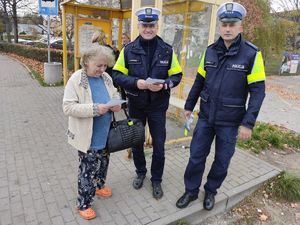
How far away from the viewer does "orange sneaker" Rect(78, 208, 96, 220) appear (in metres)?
2.69

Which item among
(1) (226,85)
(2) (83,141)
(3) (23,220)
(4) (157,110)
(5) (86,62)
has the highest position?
(5) (86,62)

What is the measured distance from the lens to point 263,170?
397 centimetres

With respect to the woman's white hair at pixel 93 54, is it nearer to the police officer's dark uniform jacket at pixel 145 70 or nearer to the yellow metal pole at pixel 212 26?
the police officer's dark uniform jacket at pixel 145 70

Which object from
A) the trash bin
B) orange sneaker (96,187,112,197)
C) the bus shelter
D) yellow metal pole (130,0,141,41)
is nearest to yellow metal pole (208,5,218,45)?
the bus shelter

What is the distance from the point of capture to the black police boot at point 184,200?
2955 millimetres

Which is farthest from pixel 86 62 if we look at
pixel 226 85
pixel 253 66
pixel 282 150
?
pixel 282 150

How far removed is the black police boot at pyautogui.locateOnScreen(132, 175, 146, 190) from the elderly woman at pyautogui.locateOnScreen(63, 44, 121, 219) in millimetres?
667

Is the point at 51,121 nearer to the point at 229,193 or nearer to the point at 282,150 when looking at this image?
the point at 229,193

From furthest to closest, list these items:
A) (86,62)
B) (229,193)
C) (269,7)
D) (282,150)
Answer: (269,7) → (282,150) → (229,193) → (86,62)

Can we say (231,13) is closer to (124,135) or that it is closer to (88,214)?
(124,135)

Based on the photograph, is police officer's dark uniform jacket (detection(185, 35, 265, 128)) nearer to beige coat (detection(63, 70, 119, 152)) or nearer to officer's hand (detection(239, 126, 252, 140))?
→ officer's hand (detection(239, 126, 252, 140))

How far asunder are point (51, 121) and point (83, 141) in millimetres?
3453

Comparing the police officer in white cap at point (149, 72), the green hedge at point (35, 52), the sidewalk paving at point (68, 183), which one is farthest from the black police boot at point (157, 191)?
the green hedge at point (35, 52)

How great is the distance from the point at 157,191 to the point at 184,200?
0.33 metres
